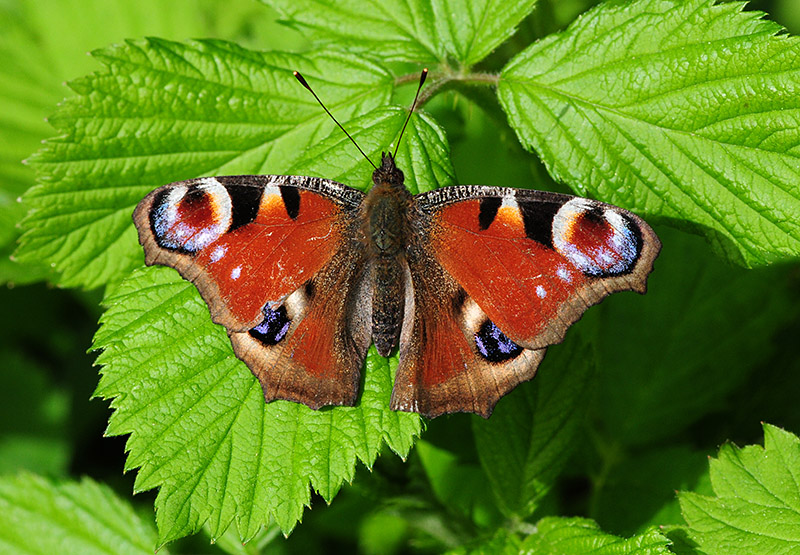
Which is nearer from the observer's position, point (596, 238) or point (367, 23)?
point (596, 238)

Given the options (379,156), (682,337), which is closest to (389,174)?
(379,156)

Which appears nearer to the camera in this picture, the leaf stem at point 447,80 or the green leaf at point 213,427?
the green leaf at point 213,427

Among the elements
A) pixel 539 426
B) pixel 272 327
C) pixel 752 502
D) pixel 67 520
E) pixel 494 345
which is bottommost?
pixel 752 502

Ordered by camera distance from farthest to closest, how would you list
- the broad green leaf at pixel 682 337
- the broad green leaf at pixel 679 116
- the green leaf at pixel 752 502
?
the broad green leaf at pixel 682 337
the broad green leaf at pixel 679 116
the green leaf at pixel 752 502

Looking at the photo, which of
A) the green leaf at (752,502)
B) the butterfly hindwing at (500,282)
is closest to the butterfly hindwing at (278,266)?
the butterfly hindwing at (500,282)

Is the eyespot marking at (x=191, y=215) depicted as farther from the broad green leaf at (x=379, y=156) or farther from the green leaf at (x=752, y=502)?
the green leaf at (x=752, y=502)

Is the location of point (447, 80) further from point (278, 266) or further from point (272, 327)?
point (272, 327)

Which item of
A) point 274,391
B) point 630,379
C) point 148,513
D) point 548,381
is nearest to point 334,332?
point 274,391
